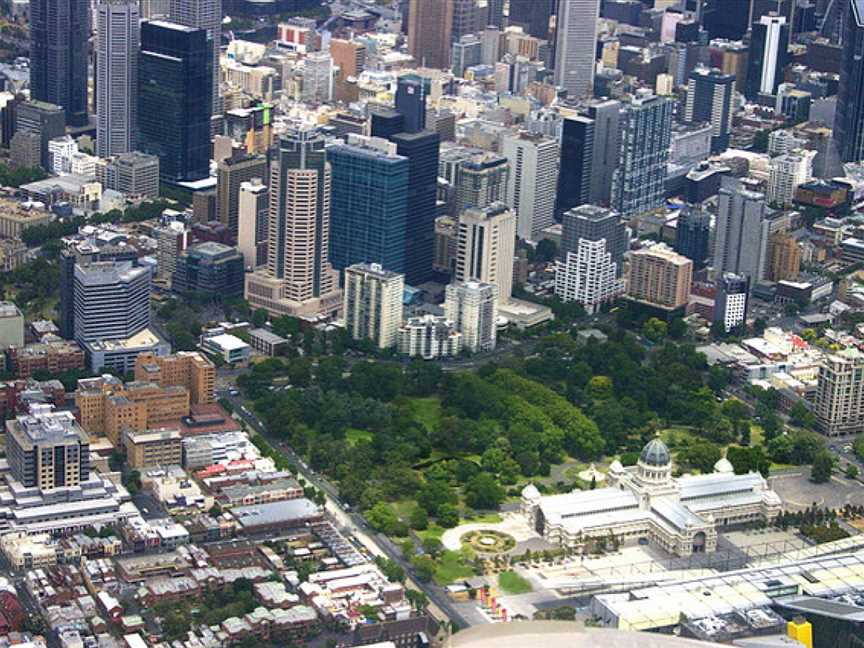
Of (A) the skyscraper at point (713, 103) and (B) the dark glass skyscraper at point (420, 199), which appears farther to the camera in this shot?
(A) the skyscraper at point (713, 103)

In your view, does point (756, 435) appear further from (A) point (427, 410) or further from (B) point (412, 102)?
(B) point (412, 102)

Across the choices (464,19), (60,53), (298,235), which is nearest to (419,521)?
(298,235)

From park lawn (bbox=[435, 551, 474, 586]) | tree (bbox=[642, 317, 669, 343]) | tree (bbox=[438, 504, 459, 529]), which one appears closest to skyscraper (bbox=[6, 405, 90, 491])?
tree (bbox=[438, 504, 459, 529])

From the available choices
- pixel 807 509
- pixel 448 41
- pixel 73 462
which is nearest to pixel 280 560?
pixel 73 462

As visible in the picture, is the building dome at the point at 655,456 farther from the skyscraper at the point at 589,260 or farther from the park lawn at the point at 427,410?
the skyscraper at the point at 589,260

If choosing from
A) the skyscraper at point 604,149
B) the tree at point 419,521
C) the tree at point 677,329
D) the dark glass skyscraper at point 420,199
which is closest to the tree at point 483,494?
the tree at point 419,521

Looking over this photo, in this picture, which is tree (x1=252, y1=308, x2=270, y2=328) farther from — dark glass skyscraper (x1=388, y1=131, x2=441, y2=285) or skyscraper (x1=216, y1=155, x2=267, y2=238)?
skyscraper (x1=216, y1=155, x2=267, y2=238)
